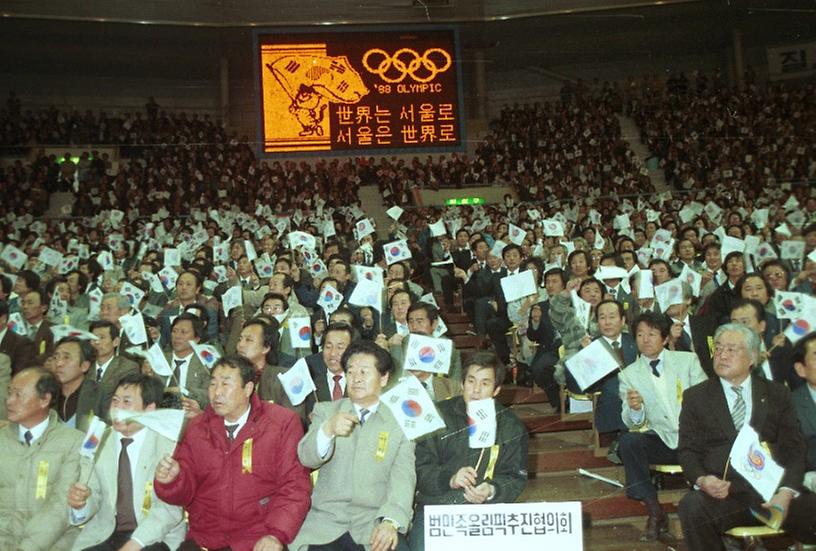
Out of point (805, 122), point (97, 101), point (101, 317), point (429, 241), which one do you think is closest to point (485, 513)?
point (101, 317)

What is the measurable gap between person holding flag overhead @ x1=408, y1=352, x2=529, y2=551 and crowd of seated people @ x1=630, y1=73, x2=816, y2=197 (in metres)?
8.34

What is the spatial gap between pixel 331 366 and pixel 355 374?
1.05 m

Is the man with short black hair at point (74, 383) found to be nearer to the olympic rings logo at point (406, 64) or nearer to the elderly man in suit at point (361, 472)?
the elderly man in suit at point (361, 472)

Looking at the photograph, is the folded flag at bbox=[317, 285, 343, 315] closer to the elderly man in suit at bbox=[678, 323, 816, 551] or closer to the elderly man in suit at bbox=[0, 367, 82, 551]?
the elderly man in suit at bbox=[0, 367, 82, 551]

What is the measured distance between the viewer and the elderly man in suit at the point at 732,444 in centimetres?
272

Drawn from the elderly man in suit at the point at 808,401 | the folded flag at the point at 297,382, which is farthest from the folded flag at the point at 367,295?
the elderly man in suit at the point at 808,401

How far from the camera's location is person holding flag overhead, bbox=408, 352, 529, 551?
278 centimetres

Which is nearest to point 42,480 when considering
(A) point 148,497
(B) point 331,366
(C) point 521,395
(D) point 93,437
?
(D) point 93,437

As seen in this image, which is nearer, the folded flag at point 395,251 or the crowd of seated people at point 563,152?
the folded flag at point 395,251

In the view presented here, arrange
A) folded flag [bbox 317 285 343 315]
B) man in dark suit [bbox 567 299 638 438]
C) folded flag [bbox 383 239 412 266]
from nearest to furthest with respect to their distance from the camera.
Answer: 1. man in dark suit [bbox 567 299 638 438]
2. folded flag [bbox 317 285 343 315]
3. folded flag [bbox 383 239 412 266]

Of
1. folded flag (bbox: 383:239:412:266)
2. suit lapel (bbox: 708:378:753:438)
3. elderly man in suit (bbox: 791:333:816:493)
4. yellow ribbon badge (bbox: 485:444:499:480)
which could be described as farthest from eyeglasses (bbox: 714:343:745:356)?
folded flag (bbox: 383:239:412:266)

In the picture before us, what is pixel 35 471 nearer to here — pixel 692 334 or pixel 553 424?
pixel 553 424

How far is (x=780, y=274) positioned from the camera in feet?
14.9

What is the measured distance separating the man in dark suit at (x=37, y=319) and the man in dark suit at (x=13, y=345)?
0.19 meters
